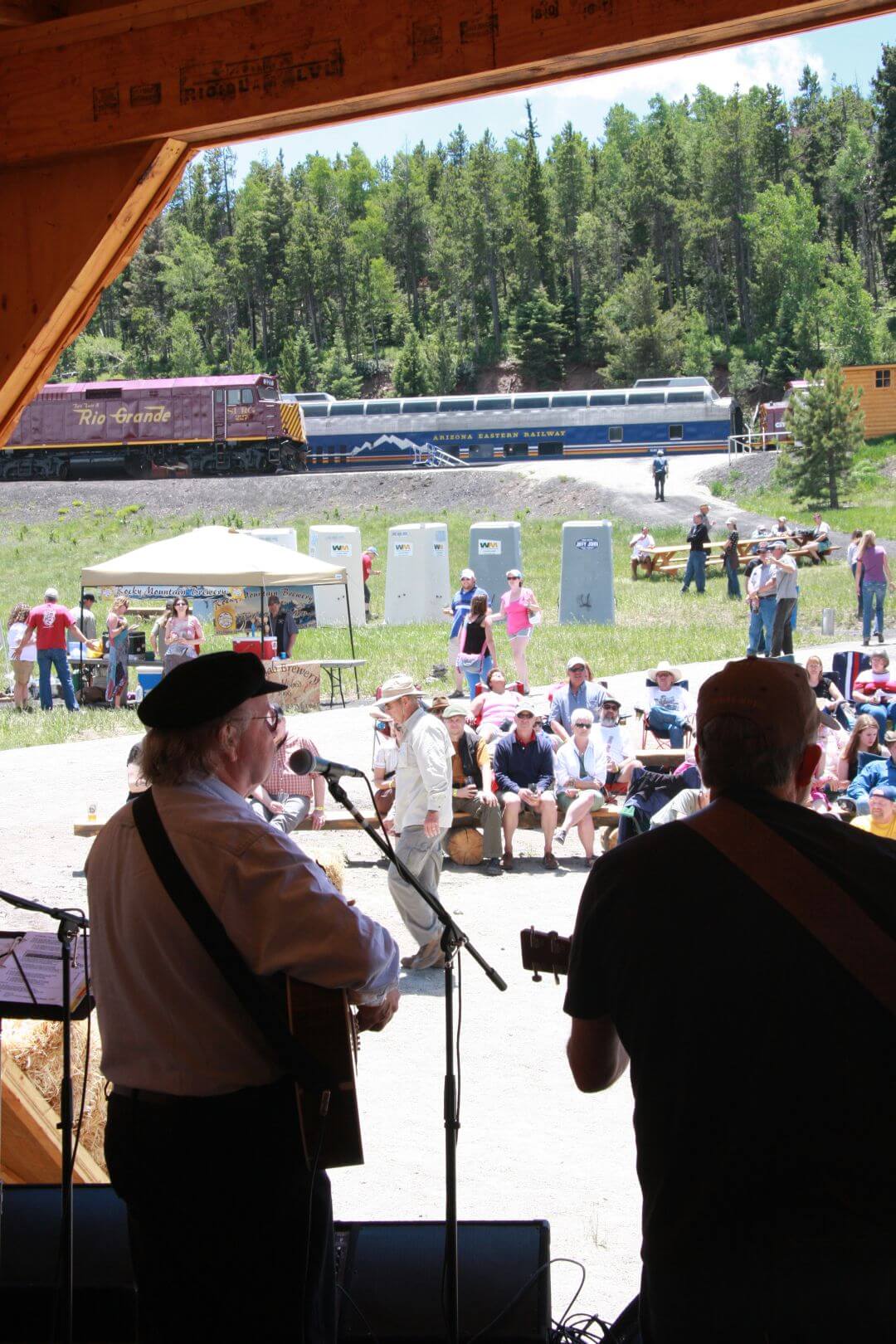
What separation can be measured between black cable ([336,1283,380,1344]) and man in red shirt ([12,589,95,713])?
13048 millimetres

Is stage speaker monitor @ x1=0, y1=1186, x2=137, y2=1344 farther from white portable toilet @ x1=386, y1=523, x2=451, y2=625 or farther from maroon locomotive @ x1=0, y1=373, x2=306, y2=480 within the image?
maroon locomotive @ x1=0, y1=373, x2=306, y2=480

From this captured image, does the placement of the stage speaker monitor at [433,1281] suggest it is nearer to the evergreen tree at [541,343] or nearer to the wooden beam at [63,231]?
the wooden beam at [63,231]

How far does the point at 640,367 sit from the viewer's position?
7219 centimetres

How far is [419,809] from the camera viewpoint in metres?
6.94

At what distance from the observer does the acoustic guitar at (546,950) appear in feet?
7.66

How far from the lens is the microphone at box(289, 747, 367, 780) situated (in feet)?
8.61

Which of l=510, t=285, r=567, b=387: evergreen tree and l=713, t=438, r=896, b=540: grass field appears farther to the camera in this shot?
l=510, t=285, r=567, b=387: evergreen tree

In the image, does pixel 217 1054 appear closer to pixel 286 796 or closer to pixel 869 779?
pixel 286 796

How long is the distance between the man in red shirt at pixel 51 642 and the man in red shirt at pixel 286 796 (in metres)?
5.84

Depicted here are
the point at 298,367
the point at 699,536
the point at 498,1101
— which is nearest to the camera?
the point at 498,1101

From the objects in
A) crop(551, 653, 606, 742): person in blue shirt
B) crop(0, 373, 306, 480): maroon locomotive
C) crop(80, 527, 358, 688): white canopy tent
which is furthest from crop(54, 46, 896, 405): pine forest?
crop(551, 653, 606, 742): person in blue shirt

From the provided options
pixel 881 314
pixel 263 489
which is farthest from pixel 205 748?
pixel 881 314

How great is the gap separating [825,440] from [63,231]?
35.0 meters

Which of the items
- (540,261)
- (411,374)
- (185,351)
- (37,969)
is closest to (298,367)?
(185,351)
